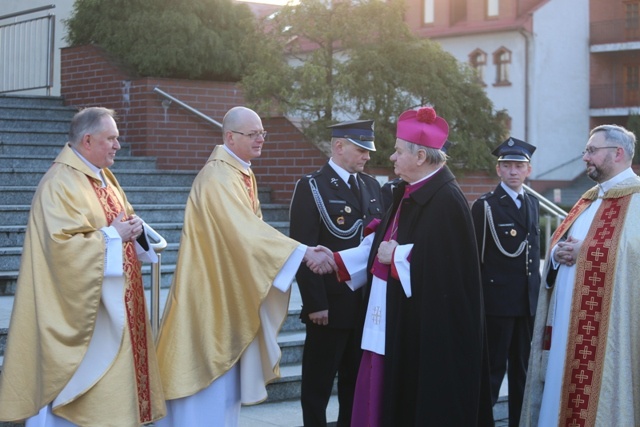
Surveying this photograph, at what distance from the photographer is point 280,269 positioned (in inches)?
233

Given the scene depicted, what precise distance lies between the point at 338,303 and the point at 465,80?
16.7 feet

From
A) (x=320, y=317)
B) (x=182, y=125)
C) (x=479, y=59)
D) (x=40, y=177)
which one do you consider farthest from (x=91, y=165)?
(x=479, y=59)

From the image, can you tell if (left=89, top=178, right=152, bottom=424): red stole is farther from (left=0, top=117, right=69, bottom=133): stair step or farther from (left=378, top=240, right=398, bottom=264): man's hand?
(left=0, top=117, right=69, bottom=133): stair step

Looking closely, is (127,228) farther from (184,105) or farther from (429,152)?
(184,105)

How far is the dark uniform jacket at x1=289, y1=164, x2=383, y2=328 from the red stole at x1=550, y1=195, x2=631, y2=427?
134 centimetres

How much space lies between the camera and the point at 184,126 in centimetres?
1175

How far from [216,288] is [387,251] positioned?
1.26m

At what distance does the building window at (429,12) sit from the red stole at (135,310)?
3911 cm

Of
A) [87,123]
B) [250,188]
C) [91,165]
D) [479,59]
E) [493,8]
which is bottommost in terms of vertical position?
[250,188]

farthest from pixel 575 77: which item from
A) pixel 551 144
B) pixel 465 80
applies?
pixel 465 80

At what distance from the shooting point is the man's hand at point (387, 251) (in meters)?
5.19

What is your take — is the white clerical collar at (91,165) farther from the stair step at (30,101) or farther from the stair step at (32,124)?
the stair step at (30,101)

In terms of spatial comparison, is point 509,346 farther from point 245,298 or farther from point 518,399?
point 245,298

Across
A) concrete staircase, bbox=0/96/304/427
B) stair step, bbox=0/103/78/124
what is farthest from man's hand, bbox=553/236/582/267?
stair step, bbox=0/103/78/124
